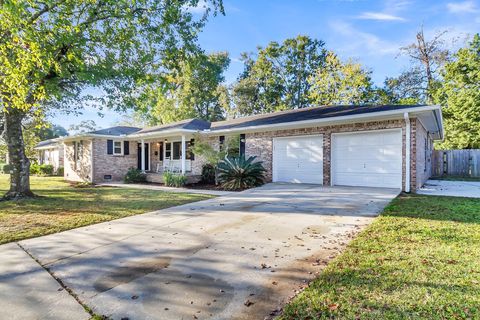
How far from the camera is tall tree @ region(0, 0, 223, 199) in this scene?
6.94m

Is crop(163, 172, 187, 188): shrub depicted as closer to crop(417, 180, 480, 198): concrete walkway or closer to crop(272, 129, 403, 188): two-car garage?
crop(272, 129, 403, 188): two-car garage

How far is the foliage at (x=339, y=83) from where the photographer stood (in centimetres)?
2420

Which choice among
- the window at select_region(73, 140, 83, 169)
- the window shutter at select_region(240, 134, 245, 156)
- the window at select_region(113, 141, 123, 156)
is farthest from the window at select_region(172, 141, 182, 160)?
the window at select_region(73, 140, 83, 169)

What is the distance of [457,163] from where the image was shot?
55.0 feet

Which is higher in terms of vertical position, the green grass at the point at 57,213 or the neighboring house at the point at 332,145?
the neighboring house at the point at 332,145

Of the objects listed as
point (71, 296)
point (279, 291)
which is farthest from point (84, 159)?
point (279, 291)

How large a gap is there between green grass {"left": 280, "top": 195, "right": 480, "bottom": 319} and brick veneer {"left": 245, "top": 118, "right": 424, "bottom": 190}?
471cm

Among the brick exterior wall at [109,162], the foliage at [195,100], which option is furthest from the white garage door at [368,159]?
the foliage at [195,100]

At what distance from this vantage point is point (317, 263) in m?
3.40

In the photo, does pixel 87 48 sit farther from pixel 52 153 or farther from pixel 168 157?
pixel 52 153

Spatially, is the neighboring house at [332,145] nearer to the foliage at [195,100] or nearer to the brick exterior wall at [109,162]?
the brick exterior wall at [109,162]

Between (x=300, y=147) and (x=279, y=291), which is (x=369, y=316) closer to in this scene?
(x=279, y=291)

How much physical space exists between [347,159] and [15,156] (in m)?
12.0

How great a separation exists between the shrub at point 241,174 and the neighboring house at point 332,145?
1.22 meters
